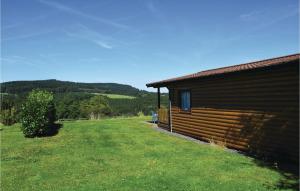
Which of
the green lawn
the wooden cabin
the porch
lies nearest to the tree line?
the porch

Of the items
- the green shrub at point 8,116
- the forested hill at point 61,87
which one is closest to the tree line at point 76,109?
the green shrub at point 8,116

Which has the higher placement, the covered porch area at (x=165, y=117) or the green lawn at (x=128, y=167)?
the covered porch area at (x=165, y=117)

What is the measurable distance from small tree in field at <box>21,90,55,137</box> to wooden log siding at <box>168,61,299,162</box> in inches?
317

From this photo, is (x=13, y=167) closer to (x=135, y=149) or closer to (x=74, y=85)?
(x=135, y=149)

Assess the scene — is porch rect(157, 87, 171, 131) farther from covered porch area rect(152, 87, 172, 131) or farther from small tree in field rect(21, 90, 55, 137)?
small tree in field rect(21, 90, 55, 137)

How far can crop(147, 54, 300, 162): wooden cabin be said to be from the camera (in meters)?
11.0

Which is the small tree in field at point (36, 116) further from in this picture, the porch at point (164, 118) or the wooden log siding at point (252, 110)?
the wooden log siding at point (252, 110)

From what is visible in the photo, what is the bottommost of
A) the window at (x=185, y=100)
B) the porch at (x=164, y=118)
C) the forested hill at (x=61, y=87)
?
the porch at (x=164, y=118)

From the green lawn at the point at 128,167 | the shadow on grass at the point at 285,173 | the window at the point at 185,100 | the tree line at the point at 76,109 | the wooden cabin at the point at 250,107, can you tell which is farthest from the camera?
the tree line at the point at 76,109

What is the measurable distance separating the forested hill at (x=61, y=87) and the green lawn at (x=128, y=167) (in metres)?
38.5

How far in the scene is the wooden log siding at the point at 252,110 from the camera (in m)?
11.0

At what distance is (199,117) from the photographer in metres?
17.2

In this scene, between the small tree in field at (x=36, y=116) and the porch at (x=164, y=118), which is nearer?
the small tree in field at (x=36, y=116)

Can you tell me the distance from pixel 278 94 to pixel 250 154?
2533 mm
